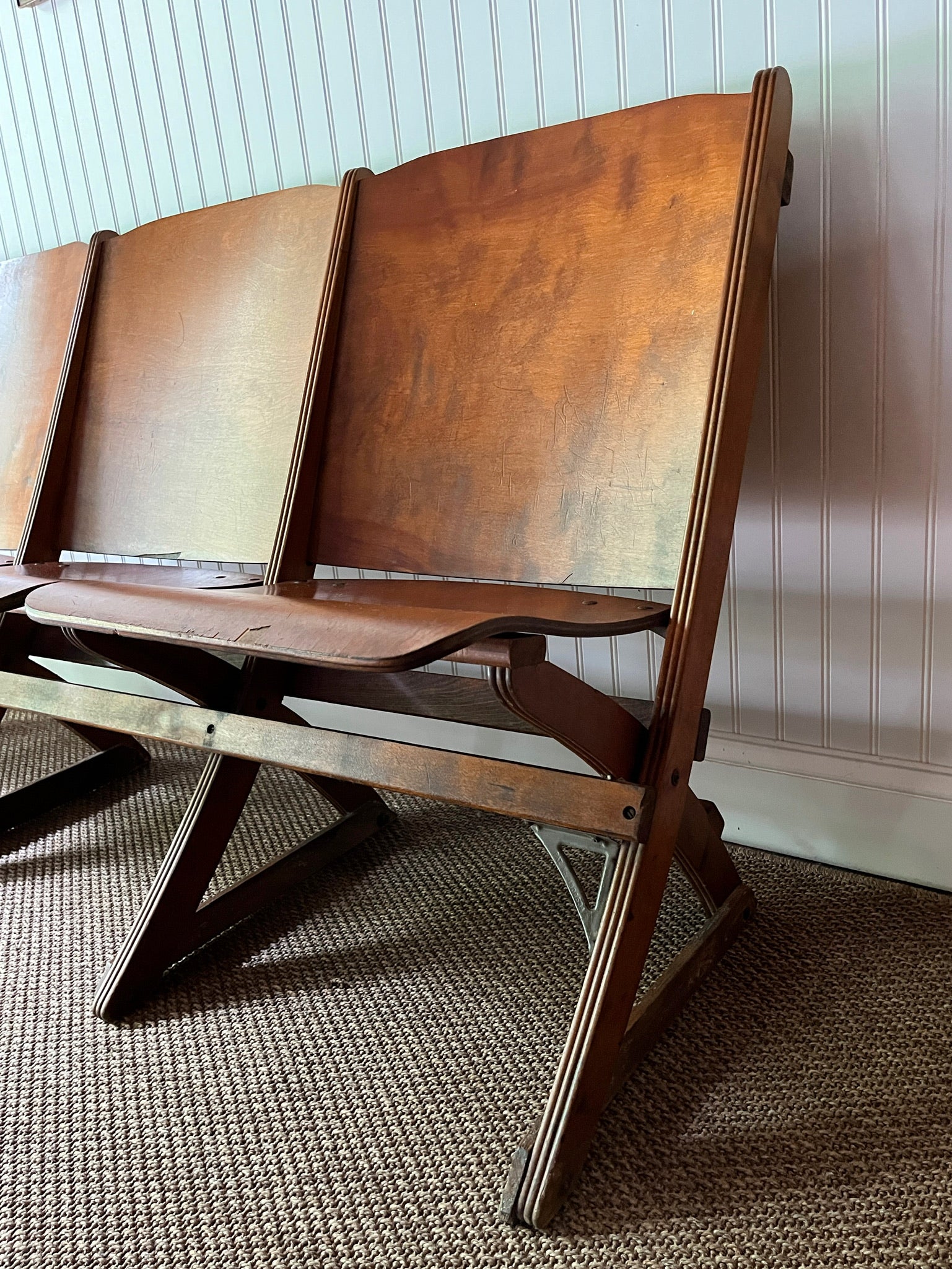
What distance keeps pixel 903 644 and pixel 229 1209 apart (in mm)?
859

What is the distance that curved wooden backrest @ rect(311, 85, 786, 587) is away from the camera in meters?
0.90


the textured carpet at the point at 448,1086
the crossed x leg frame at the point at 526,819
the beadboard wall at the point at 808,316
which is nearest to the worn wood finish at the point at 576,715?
the crossed x leg frame at the point at 526,819

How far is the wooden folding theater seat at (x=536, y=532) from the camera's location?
754 millimetres

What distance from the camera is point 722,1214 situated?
703mm

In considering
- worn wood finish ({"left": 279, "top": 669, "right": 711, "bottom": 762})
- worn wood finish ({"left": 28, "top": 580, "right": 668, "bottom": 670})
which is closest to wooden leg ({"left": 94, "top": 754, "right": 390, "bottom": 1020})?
worn wood finish ({"left": 279, "top": 669, "right": 711, "bottom": 762})

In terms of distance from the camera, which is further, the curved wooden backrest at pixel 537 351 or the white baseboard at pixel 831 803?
the white baseboard at pixel 831 803

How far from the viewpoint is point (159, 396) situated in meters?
1.32

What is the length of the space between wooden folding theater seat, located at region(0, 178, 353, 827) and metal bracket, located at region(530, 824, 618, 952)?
1.43ft

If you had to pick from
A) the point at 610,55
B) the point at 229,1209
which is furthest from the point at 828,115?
the point at 229,1209

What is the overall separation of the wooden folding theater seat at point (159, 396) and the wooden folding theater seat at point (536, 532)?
0.26 ft

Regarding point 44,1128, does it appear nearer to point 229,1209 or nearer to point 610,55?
point 229,1209

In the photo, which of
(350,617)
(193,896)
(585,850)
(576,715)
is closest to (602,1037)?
(585,850)

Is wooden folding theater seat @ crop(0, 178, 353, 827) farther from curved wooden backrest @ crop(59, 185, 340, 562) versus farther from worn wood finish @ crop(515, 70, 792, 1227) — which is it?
worn wood finish @ crop(515, 70, 792, 1227)

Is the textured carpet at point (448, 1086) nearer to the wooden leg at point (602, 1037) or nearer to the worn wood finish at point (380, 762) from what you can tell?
the wooden leg at point (602, 1037)
